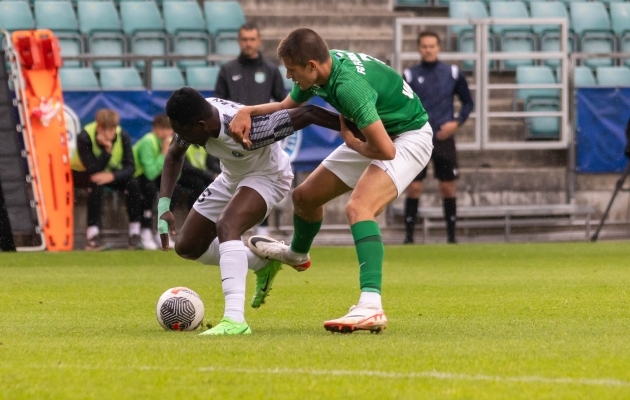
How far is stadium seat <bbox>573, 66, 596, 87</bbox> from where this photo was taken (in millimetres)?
18047

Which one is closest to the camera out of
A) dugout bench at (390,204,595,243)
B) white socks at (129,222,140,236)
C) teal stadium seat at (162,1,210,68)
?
white socks at (129,222,140,236)

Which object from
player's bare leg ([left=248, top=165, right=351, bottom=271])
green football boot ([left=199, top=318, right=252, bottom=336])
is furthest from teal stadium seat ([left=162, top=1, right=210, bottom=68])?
green football boot ([left=199, top=318, right=252, bottom=336])

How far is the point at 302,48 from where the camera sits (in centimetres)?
657

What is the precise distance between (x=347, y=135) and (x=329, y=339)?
117 cm

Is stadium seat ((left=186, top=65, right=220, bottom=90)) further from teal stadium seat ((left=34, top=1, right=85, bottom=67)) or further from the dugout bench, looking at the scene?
the dugout bench

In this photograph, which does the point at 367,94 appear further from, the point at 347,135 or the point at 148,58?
the point at 148,58

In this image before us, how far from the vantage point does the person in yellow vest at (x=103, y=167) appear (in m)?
15.0

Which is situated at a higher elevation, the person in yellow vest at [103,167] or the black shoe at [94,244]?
the person in yellow vest at [103,167]

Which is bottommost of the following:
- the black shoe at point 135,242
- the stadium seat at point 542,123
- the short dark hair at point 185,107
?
the black shoe at point 135,242

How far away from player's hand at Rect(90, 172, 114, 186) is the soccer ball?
26.3 ft

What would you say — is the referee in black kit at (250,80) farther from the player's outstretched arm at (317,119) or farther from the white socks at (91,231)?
the player's outstretched arm at (317,119)

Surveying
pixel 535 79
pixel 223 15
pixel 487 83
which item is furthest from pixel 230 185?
pixel 223 15

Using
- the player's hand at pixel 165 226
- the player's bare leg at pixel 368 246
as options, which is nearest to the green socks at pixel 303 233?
the player's bare leg at pixel 368 246

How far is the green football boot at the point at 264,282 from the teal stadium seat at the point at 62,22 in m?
10.2
